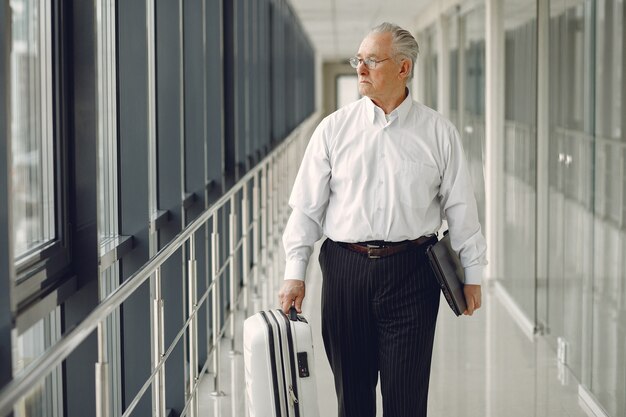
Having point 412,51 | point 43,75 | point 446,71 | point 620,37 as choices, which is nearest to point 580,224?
point 620,37

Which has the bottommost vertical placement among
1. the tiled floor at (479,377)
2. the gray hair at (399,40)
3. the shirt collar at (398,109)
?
the tiled floor at (479,377)

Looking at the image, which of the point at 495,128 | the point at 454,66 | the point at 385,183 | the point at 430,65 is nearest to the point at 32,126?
the point at 385,183

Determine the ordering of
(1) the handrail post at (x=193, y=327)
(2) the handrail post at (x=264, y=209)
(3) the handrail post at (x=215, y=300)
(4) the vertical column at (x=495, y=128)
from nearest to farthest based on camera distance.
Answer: (1) the handrail post at (x=193, y=327), (3) the handrail post at (x=215, y=300), (2) the handrail post at (x=264, y=209), (4) the vertical column at (x=495, y=128)

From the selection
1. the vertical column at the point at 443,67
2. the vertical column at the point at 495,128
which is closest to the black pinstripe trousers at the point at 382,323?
the vertical column at the point at 495,128

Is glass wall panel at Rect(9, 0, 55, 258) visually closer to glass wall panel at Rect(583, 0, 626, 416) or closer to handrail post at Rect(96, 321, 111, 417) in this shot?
handrail post at Rect(96, 321, 111, 417)

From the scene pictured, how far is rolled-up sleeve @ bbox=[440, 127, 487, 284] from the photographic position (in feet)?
6.14

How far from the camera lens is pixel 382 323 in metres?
1.89

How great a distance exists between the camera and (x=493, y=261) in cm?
456

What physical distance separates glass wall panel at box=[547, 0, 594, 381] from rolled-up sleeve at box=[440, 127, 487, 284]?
1.07 meters

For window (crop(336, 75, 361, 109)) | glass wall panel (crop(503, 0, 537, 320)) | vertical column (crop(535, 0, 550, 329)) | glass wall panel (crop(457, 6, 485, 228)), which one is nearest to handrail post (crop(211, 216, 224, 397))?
vertical column (crop(535, 0, 550, 329))

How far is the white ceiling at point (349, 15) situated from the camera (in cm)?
793

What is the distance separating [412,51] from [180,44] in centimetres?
125

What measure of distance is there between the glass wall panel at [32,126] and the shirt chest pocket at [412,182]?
0.61 meters

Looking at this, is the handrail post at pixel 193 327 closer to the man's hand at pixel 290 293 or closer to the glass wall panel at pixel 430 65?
the man's hand at pixel 290 293
